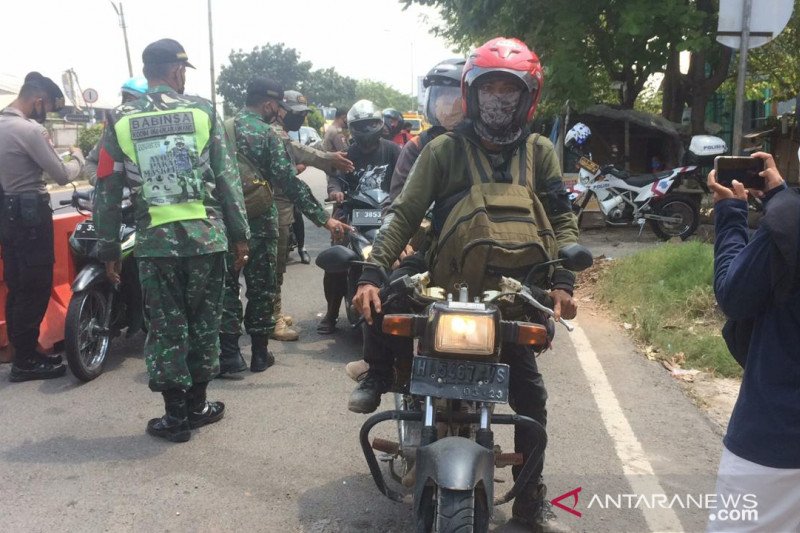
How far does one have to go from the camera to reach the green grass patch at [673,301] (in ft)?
19.1

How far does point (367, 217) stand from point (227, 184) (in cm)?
211

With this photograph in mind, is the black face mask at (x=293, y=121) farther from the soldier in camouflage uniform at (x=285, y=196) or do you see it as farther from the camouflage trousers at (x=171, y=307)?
the camouflage trousers at (x=171, y=307)

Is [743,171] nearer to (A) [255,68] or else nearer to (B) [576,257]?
(B) [576,257]

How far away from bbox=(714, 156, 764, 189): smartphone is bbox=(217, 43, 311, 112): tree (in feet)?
240

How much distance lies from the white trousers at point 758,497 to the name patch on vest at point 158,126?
3.19m

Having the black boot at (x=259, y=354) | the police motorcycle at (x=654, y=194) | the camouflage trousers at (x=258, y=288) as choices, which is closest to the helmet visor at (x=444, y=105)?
the camouflage trousers at (x=258, y=288)

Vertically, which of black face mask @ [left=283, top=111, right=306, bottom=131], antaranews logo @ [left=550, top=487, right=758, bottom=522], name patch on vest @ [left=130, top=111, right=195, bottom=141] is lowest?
antaranews logo @ [left=550, top=487, right=758, bottom=522]

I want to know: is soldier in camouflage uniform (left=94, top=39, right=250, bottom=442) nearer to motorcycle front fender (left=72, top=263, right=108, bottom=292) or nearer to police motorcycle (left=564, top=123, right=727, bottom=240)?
motorcycle front fender (left=72, top=263, right=108, bottom=292)

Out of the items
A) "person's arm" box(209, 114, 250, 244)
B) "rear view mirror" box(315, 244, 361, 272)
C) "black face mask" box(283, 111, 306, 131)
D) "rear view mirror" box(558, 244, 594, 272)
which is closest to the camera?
"rear view mirror" box(558, 244, 594, 272)

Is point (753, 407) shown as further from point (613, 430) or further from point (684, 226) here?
point (684, 226)

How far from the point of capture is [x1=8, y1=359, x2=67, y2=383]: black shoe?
535cm

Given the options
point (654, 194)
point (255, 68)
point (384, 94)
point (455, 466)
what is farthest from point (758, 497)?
point (384, 94)

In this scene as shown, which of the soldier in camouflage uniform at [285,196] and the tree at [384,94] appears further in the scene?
the tree at [384,94]

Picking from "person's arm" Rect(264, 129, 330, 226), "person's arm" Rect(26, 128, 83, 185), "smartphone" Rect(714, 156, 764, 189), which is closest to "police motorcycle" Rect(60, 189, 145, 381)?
"person's arm" Rect(26, 128, 83, 185)
